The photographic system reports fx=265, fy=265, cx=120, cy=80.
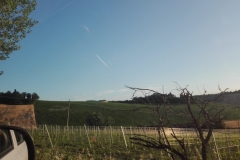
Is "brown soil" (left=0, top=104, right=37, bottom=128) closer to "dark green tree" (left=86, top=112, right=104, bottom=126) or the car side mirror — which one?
"dark green tree" (left=86, top=112, right=104, bottom=126)

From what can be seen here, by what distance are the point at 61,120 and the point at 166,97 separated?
57742mm

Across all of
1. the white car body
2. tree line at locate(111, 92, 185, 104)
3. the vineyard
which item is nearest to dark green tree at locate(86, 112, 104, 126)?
the vineyard

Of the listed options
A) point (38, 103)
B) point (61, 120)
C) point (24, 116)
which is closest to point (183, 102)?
point (24, 116)

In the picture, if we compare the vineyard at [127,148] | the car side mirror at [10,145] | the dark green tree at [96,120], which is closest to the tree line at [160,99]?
the vineyard at [127,148]

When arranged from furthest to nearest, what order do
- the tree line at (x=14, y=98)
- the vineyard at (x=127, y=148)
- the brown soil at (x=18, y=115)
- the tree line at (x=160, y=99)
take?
the tree line at (x=14, y=98), the brown soil at (x=18, y=115), the vineyard at (x=127, y=148), the tree line at (x=160, y=99)


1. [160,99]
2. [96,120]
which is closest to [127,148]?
[160,99]

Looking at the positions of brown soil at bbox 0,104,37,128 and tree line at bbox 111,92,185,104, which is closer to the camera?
tree line at bbox 111,92,185,104

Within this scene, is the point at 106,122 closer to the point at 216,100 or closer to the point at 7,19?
the point at 7,19

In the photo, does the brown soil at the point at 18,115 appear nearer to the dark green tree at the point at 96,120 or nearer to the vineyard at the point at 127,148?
the dark green tree at the point at 96,120

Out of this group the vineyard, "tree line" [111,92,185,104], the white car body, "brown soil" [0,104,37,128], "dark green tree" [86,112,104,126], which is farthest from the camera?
"dark green tree" [86,112,104,126]

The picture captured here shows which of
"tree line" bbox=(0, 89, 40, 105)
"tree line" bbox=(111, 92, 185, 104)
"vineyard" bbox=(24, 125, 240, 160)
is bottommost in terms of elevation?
"vineyard" bbox=(24, 125, 240, 160)

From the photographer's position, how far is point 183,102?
2748mm

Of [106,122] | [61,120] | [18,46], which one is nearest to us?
[18,46]

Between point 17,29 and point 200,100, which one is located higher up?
point 17,29
